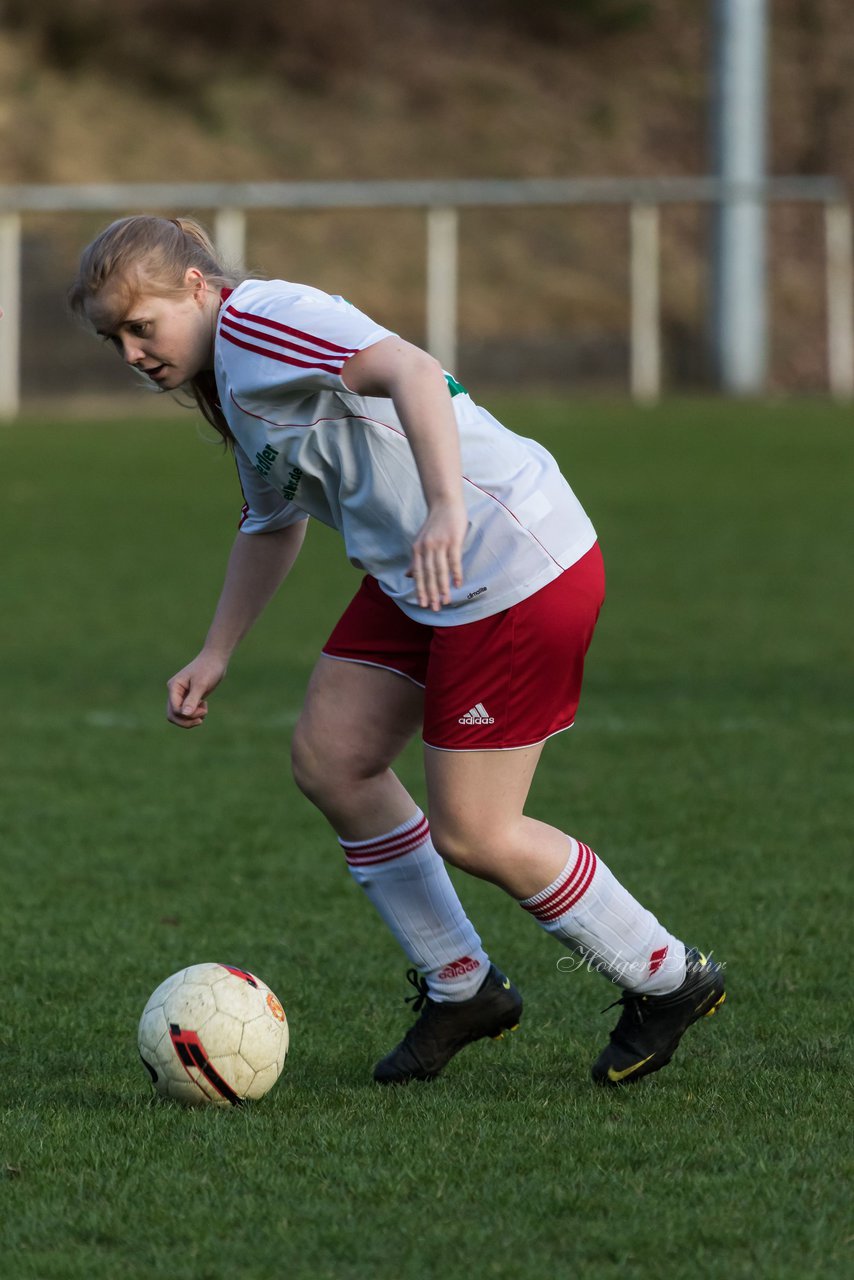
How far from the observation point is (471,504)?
340cm

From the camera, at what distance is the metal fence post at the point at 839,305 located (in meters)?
26.7

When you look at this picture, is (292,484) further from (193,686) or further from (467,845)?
(467,845)

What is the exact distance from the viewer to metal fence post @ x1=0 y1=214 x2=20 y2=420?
21.9 m

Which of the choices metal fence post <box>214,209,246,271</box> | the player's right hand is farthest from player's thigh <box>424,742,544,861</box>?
metal fence post <box>214,209,246,271</box>

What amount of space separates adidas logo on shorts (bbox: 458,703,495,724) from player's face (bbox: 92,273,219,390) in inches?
30.3

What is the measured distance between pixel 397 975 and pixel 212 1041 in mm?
1088

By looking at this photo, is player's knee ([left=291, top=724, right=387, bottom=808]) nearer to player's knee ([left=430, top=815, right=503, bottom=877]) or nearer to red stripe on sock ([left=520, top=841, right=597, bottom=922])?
player's knee ([left=430, top=815, right=503, bottom=877])

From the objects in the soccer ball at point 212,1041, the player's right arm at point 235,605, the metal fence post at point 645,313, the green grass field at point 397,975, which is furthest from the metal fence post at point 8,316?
the soccer ball at point 212,1041

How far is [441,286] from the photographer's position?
24203 mm

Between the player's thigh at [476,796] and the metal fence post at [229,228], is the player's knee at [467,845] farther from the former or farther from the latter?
the metal fence post at [229,228]

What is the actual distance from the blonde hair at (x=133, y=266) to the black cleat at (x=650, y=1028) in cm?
153

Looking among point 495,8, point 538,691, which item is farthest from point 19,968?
point 495,8

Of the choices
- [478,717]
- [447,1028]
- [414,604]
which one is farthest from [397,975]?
[414,604]

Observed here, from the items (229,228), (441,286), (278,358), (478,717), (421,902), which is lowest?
(441,286)
